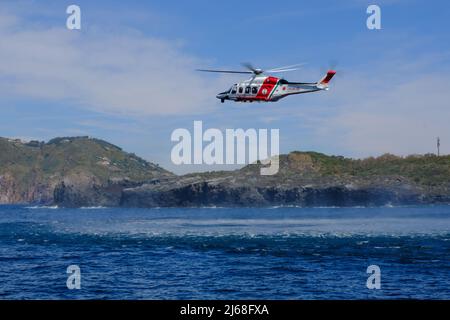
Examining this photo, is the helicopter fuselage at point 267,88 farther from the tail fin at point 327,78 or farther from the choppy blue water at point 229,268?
the choppy blue water at point 229,268

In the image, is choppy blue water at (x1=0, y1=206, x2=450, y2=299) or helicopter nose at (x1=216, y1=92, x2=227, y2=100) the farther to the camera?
helicopter nose at (x1=216, y1=92, x2=227, y2=100)

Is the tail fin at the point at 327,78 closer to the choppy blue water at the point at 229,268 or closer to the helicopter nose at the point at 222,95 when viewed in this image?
the helicopter nose at the point at 222,95

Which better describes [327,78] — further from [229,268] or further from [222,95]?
[229,268]

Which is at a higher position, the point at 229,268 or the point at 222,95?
the point at 222,95

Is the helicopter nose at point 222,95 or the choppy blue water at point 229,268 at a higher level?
the helicopter nose at point 222,95

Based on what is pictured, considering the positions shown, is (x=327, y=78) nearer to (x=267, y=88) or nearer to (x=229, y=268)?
(x=267, y=88)

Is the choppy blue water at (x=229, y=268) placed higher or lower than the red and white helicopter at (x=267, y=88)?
lower


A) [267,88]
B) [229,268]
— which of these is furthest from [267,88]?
[229,268]

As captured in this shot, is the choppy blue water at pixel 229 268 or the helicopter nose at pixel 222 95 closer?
the choppy blue water at pixel 229 268

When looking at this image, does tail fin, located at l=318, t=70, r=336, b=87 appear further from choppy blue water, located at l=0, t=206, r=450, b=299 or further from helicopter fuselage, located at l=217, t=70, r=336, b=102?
choppy blue water, located at l=0, t=206, r=450, b=299

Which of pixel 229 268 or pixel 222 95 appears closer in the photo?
pixel 222 95

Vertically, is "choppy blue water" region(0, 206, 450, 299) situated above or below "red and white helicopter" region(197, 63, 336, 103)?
below

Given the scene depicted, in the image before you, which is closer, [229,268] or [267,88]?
[267,88]
